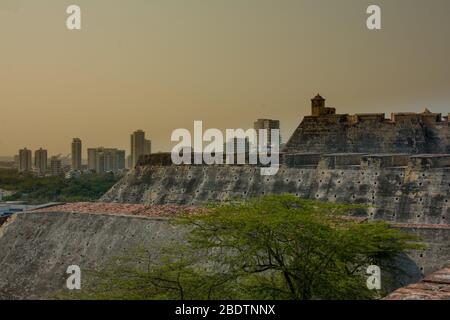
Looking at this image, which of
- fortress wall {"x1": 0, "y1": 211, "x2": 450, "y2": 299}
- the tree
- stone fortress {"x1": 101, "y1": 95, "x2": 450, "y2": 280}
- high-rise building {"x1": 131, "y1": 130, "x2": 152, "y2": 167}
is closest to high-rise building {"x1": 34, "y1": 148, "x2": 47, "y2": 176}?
high-rise building {"x1": 131, "y1": 130, "x2": 152, "y2": 167}

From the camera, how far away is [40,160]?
79375mm

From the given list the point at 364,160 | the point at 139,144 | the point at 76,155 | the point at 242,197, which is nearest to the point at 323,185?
the point at 364,160

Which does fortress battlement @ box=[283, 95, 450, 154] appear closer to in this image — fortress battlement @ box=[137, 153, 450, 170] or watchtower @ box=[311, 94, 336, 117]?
watchtower @ box=[311, 94, 336, 117]

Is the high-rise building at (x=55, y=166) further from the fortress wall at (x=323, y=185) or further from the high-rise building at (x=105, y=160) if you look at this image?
the fortress wall at (x=323, y=185)

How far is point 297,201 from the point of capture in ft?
42.8

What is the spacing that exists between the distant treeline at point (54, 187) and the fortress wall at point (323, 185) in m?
27.9

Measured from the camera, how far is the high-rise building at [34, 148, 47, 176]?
3115 inches

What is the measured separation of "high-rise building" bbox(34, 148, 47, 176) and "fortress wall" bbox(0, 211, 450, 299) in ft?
193

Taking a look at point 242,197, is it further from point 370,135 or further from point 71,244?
point 370,135

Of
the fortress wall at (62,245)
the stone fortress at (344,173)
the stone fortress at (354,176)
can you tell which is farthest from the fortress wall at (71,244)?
the stone fortress at (344,173)

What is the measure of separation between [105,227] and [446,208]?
11.0 m

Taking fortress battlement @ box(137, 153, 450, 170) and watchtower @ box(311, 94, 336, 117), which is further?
watchtower @ box(311, 94, 336, 117)

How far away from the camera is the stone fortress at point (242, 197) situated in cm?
1822

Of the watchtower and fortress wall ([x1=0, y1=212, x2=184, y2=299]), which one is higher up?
the watchtower
